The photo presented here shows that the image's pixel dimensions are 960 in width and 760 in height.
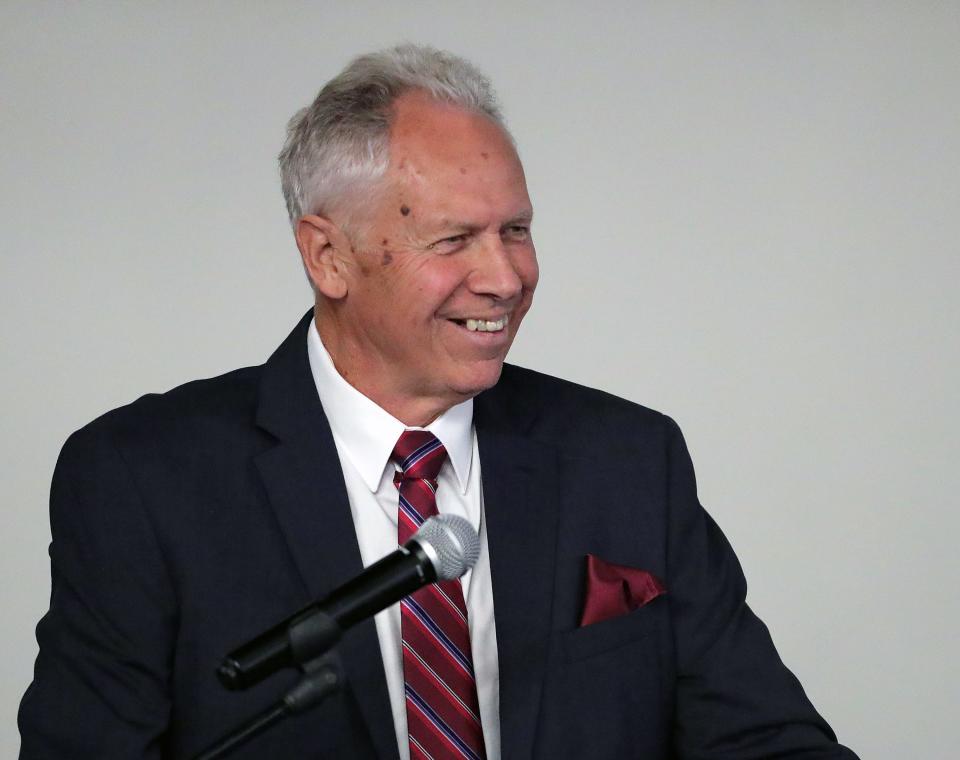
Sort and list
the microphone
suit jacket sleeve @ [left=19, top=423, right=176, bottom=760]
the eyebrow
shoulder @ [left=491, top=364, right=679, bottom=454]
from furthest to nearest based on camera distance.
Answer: shoulder @ [left=491, top=364, right=679, bottom=454] < the eyebrow < suit jacket sleeve @ [left=19, top=423, right=176, bottom=760] < the microphone

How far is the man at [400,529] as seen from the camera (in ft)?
6.34

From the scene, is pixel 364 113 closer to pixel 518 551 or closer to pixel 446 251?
pixel 446 251

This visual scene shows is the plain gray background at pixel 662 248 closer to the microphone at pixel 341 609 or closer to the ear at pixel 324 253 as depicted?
the ear at pixel 324 253

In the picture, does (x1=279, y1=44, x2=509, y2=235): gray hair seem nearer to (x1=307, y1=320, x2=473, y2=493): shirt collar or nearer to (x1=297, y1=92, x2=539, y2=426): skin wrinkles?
(x1=297, y1=92, x2=539, y2=426): skin wrinkles

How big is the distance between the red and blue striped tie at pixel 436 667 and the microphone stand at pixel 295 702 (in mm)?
657

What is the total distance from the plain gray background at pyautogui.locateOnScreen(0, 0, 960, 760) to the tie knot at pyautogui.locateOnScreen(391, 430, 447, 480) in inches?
48.7

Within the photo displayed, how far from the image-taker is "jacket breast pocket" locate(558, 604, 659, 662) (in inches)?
81.4

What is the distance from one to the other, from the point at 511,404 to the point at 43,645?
795 millimetres

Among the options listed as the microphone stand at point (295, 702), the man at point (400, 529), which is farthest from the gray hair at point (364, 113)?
the microphone stand at point (295, 702)

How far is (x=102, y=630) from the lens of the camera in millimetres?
1914

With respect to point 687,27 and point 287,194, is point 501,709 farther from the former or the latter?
point 687,27

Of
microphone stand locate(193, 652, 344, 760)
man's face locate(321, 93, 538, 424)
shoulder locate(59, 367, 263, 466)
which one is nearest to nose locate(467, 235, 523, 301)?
man's face locate(321, 93, 538, 424)

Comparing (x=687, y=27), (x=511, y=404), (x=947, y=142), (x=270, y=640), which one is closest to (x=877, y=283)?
(x=947, y=142)

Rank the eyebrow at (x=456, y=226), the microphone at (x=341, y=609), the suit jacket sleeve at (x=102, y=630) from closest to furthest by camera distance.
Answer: the microphone at (x=341, y=609) < the suit jacket sleeve at (x=102, y=630) < the eyebrow at (x=456, y=226)
